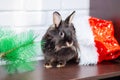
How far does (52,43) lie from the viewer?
1032mm

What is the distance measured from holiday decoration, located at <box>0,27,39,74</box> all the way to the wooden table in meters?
0.04

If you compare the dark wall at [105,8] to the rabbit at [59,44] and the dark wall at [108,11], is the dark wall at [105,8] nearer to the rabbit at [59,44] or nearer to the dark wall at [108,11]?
the dark wall at [108,11]

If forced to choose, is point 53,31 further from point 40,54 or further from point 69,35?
point 40,54

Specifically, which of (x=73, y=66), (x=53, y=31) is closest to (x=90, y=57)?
(x=73, y=66)

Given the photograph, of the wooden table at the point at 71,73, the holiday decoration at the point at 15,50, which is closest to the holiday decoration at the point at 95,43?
the wooden table at the point at 71,73

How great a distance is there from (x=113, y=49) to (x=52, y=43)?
0.25 metres

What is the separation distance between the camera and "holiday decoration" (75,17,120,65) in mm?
1097

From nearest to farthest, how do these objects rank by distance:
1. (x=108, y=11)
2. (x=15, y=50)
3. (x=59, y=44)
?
(x=15, y=50) → (x=59, y=44) → (x=108, y=11)

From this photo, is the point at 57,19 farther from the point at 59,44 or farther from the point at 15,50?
the point at 15,50

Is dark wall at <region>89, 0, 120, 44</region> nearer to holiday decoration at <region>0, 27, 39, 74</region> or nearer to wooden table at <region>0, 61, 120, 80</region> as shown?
wooden table at <region>0, 61, 120, 80</region>

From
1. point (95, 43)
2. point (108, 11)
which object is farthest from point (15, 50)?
point (108, 11)

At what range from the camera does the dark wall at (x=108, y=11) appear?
1160mm

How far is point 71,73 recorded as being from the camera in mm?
965

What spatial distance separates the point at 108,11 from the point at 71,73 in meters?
0.38
